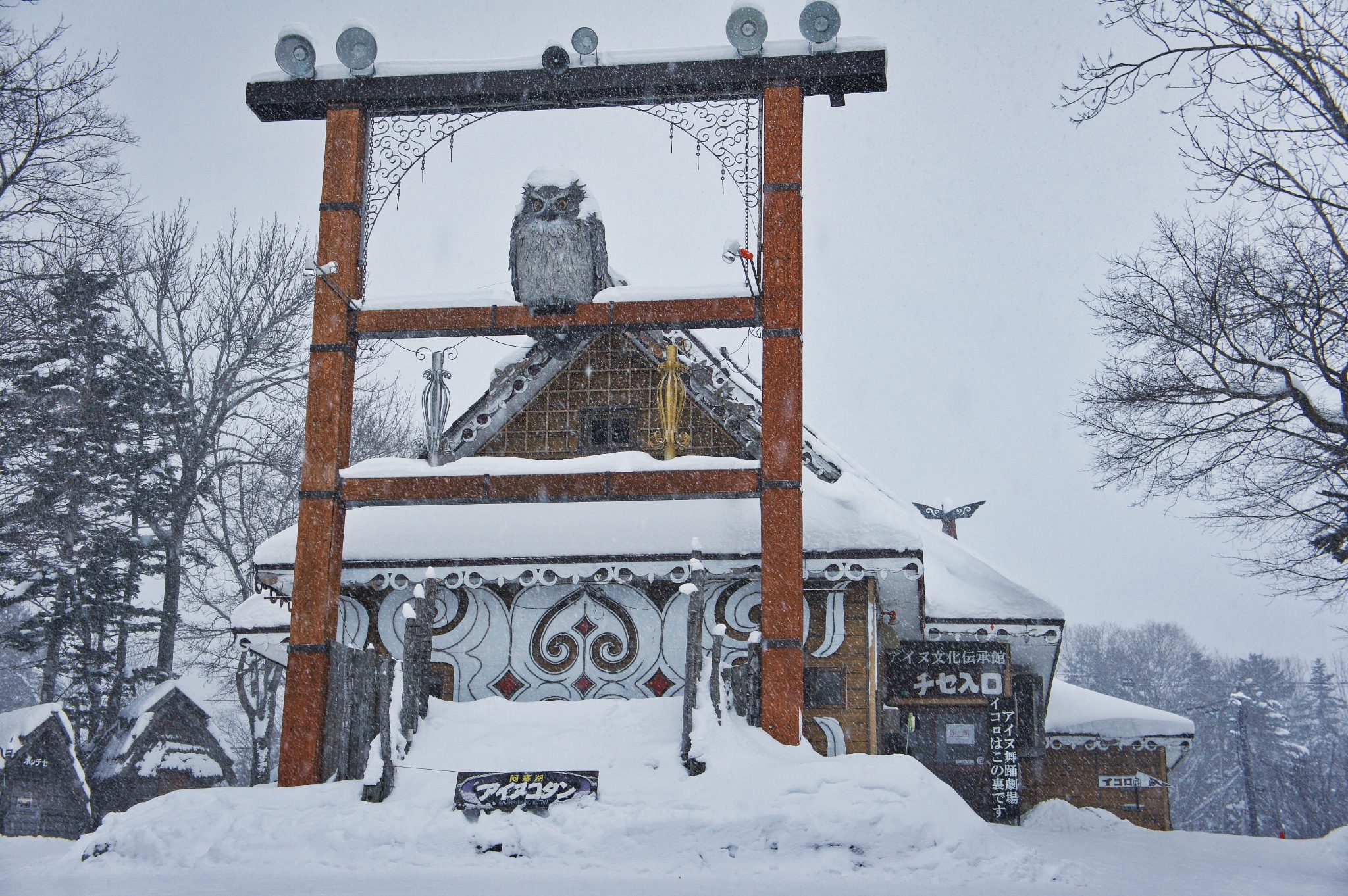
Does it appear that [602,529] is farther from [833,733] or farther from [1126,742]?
[1126,742]

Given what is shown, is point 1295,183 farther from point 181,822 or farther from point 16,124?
point 16,124

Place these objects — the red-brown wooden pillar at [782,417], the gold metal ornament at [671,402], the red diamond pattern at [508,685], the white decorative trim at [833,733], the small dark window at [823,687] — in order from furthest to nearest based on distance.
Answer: the gold metal ornament at [671,402]
the red diamond pattern at [508,685]
the small dark window at [823,687]
the white decorative trim at [833,733]
the red-brown wooden pillar at [782,417]

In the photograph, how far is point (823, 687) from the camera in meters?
10.3

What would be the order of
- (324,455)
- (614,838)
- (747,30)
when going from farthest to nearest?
(747,30), (324,455), (614,838)

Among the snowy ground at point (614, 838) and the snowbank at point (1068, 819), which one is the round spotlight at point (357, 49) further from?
the snowbank at point (1068, 819)

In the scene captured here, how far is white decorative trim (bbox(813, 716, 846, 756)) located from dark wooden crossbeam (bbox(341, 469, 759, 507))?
239 cm

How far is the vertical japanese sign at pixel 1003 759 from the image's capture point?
44.9 feet

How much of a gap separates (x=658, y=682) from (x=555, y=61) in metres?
5.84

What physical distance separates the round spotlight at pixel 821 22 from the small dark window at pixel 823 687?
18.9 feet

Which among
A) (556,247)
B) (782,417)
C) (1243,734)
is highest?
(556,247)

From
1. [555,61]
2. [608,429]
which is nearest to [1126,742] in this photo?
[608,429]

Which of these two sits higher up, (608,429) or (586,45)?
(586,45)

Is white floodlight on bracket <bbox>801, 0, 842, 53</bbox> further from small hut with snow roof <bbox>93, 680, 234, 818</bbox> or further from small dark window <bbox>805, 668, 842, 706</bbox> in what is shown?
small hut with snow roof <bbox>93, 680, 234, 818</bbox>

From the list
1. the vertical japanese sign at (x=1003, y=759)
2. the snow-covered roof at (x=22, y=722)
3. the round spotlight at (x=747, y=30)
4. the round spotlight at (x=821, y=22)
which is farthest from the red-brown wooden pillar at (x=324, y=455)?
the snow-covered roof at (x=22, y=722)
